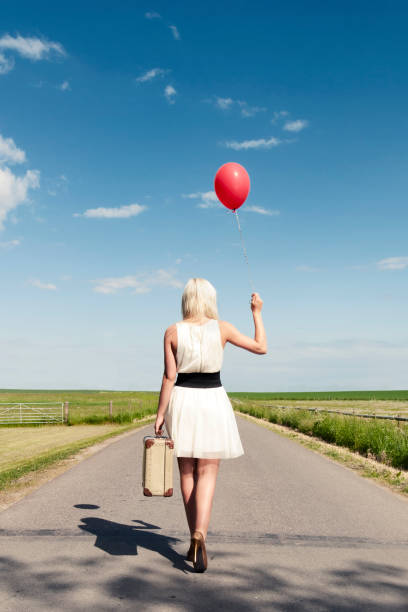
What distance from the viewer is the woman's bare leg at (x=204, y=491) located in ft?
14.3

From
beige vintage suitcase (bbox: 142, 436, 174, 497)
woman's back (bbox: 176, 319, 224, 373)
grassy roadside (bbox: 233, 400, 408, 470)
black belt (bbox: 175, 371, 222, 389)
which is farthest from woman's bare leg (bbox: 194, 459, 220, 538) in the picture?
grassy roadside (bbox: 233, 400, 408, 470)

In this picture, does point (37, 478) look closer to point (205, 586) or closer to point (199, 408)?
point (199, 408)

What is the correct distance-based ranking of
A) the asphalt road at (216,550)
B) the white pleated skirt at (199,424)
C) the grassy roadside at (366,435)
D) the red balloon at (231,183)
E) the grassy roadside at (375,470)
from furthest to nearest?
the grassy roadside at (366,435) → the grassy roadside at (375,470) → the red balloon at (231,183) → the white pleated skirt at (199,424) → the asphalt road at (216,550)

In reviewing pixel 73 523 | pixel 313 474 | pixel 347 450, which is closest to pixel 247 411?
pixel 347 450

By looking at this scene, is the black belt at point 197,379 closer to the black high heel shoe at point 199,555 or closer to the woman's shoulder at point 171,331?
the woman's shoulder at point 171,331

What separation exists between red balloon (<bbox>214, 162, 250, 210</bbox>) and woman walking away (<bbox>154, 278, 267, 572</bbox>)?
2.19 metres

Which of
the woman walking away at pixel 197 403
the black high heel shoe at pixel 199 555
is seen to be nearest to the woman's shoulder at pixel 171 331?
the woman walking away at pixel 197 403

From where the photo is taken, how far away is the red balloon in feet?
20.9

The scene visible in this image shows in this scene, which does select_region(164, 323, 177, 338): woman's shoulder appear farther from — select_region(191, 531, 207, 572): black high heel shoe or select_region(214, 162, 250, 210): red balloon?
select_region(214, 162, 250, 210): red balloon

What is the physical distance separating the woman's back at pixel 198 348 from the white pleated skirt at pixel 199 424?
7.6 inches

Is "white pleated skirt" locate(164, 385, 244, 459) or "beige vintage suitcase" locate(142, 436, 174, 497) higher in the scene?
"white pleated skirt" locate(164, 385, 244, 459)

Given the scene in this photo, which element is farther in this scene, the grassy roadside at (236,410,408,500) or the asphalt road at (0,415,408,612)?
the grassy roadside at (236,410,408,500)

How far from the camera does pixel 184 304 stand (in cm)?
471

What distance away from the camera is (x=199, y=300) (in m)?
4.66
